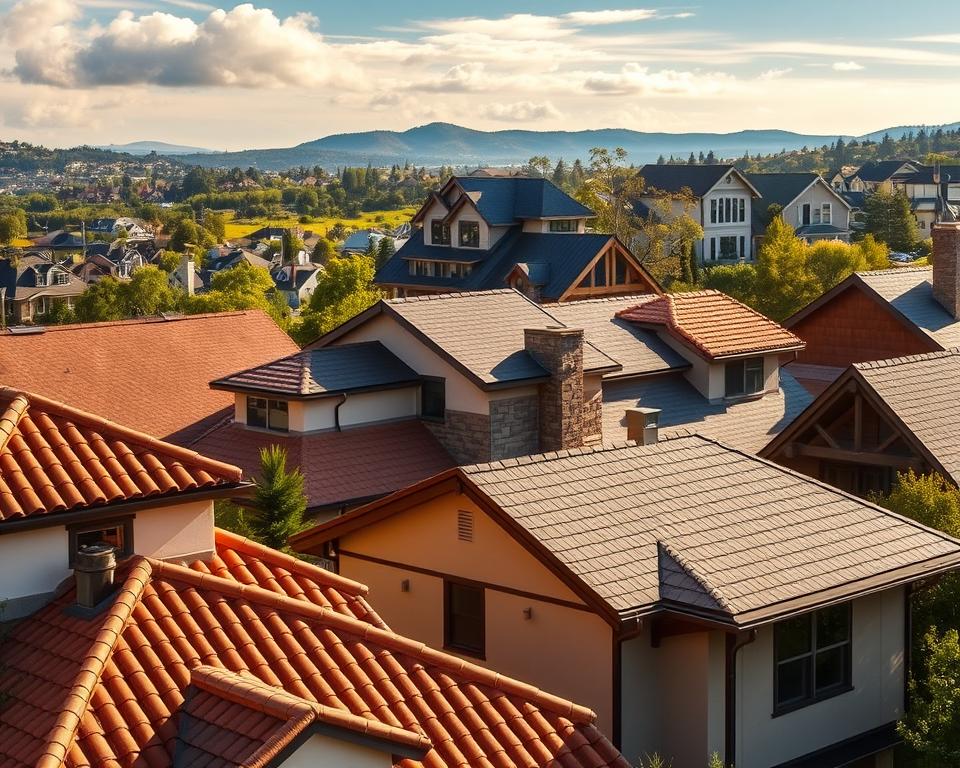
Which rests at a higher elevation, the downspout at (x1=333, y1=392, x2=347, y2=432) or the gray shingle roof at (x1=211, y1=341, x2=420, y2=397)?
the gray shingle roof at (x1=211, y1=341, x2=420, y2=397)

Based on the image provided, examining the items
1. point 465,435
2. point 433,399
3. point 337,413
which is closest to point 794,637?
point 465,435

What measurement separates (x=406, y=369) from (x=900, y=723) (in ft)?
58.9

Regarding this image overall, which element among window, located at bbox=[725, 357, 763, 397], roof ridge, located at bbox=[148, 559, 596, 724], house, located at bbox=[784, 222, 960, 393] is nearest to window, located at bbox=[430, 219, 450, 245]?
house, located at bbox=[784, 222, 960, 393]

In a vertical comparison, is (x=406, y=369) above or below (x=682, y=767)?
above

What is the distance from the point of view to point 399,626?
21062 millimetres

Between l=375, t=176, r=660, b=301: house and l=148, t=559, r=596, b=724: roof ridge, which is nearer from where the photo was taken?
l=148, t=559, r=596, b=724: roof ridge

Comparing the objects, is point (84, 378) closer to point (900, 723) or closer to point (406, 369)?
point (406, 369)

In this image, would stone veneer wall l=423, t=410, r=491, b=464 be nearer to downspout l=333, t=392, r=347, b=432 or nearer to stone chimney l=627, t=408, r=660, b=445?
downspout l=333, t=392, r=347, b=432

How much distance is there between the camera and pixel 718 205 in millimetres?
110875

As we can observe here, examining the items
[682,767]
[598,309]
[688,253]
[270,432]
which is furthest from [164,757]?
[688,253]

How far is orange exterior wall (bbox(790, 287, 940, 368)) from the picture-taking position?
135ft

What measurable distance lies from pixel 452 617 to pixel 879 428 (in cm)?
1132

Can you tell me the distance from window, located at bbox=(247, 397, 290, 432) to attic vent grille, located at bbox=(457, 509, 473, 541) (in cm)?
1398

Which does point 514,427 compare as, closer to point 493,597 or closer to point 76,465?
point 493,597
